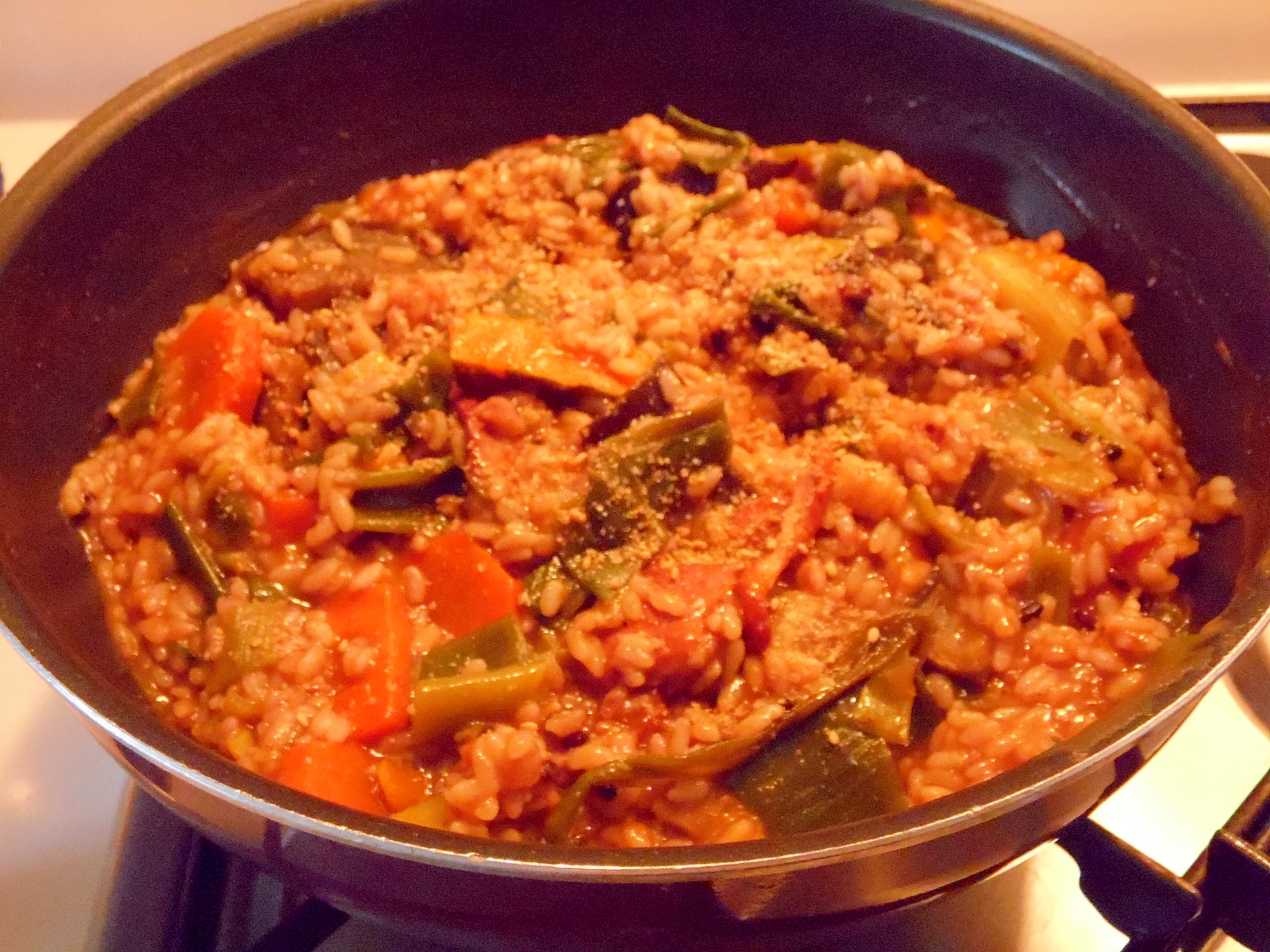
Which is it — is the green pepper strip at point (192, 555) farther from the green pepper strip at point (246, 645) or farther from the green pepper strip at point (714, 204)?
the green pepper strip at point (714, 204)

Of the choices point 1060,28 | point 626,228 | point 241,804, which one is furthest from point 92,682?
point 1060,28

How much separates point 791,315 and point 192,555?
4.27 ft

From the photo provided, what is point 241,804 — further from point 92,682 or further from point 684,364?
point 684,364

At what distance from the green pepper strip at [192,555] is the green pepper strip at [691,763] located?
0.81m

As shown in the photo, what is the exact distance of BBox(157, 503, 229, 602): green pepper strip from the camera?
2115mm

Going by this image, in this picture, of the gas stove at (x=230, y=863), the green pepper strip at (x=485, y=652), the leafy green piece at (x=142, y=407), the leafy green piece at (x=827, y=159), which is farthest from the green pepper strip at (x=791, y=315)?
the leafy green piece at (x=142, y=407)

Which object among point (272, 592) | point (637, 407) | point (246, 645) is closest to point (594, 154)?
point (637, 407)

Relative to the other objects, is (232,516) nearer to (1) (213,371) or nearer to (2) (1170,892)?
(1) (213,371)

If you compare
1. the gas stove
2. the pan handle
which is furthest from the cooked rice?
the gas stove

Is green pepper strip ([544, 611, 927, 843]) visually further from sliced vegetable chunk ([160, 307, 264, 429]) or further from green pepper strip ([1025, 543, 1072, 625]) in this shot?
sliced vegetable chunk ([160, 307, 264, 429])

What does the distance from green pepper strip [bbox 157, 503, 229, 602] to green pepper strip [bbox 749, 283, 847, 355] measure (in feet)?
3.98

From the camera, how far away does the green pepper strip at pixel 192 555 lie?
2.12 metres

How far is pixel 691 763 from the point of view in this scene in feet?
5.90

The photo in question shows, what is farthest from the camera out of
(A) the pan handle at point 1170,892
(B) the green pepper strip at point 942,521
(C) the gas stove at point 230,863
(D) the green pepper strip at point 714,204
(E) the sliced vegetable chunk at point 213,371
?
(D) the green pepper strip at point 714,204
